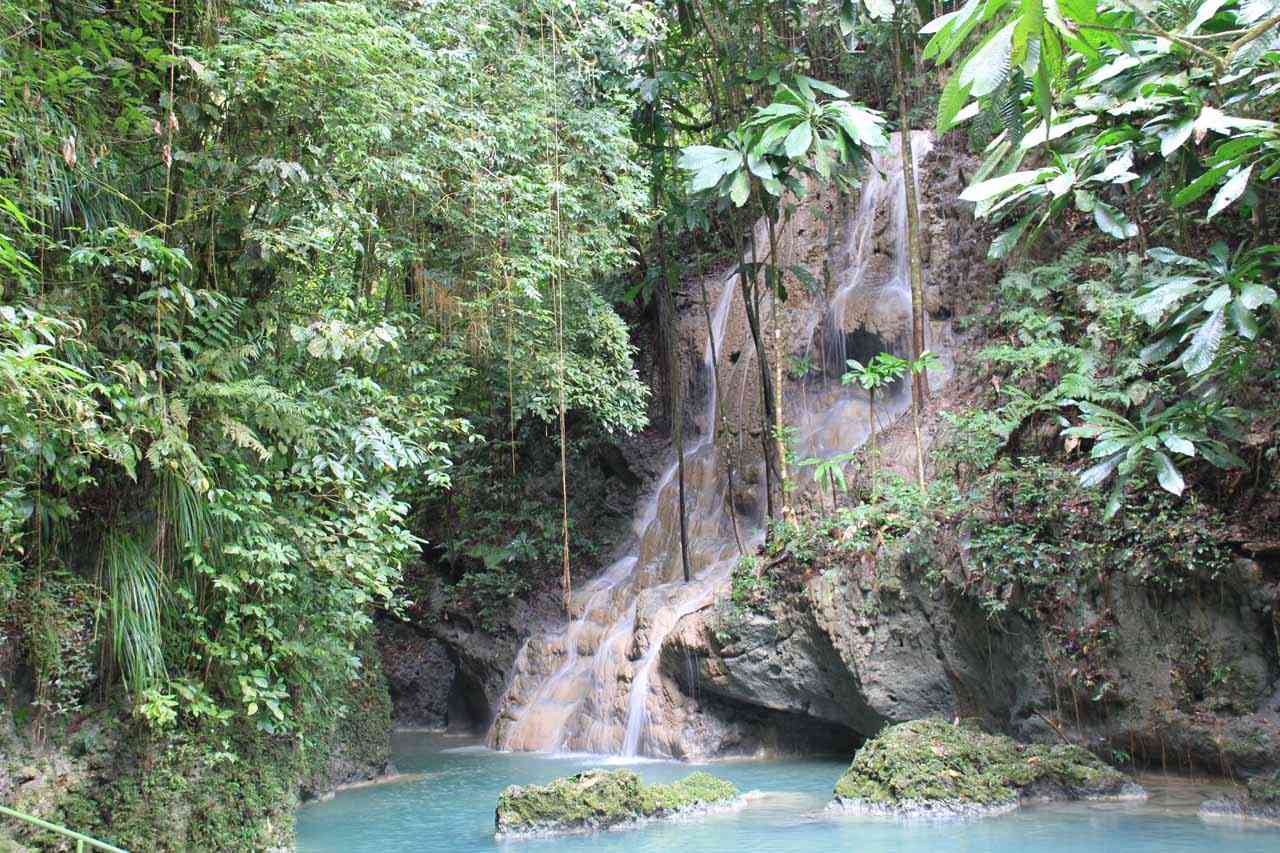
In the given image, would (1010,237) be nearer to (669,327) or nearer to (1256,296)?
(1256,296)

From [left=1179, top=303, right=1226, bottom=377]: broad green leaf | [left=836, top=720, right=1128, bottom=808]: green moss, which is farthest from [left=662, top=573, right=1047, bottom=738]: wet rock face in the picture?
[left=1179, top=303, right=1226, bottom=377]: broad green leaf

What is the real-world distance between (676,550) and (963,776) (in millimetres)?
7279

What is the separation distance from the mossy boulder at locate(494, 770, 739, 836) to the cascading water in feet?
11.2

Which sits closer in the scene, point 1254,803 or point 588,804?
point 1254,803

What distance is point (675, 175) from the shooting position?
52.4 feet

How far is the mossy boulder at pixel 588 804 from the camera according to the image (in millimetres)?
8250

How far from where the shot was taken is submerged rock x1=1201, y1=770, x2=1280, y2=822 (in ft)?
23.8

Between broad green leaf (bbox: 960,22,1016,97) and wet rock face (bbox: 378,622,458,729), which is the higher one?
broad green leaf (bbox: 960,22,1016,97)

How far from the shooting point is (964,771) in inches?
335

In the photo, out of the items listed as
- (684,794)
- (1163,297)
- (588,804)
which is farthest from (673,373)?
(1163,297)

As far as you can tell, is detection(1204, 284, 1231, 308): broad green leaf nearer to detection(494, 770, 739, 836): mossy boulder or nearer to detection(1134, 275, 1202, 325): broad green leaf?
detection(1134, 275, 1202, 325): broad green leaf

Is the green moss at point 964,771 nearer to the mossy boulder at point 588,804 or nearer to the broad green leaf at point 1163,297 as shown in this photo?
the mossy boulder at point 588,804

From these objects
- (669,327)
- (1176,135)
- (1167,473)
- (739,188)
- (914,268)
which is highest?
(669,327)

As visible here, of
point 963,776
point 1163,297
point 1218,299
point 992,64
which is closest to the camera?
point 992,64
